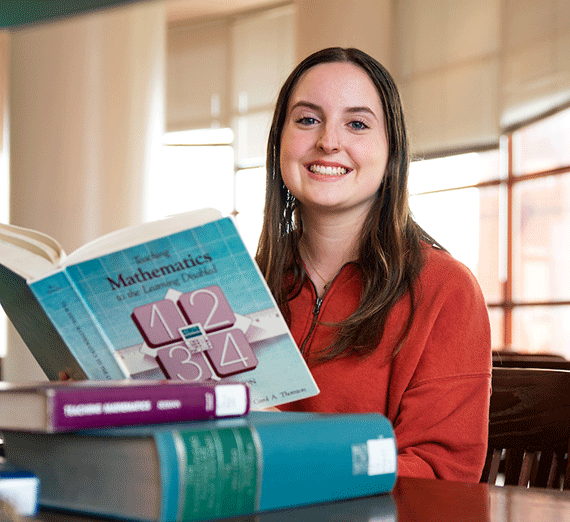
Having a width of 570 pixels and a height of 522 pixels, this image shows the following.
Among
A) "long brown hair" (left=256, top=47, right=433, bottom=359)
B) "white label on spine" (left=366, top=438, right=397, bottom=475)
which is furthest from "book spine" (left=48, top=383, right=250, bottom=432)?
"long brown hair" (left=256, top=47, right=433, bottom=359)

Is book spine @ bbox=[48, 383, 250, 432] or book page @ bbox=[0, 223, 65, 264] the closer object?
book spine @ bbox=[48, 383, 250, 432]

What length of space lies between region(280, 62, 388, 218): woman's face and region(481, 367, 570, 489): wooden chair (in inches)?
Result: 18.5

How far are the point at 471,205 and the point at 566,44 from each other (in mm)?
1816

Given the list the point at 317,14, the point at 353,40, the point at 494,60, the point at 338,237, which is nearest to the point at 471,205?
the point at 494,60

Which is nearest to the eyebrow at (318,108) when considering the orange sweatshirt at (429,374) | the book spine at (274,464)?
the orange sweatshirt at (429,374)

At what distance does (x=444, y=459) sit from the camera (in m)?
1.17

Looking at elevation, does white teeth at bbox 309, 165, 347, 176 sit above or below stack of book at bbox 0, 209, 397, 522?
above

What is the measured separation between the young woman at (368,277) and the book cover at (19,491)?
649mm

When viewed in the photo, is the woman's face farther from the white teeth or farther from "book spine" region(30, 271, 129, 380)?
"book spine" region(30, 271, 129, 380)

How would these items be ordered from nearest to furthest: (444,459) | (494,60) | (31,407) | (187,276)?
(31,407)
(187,276)
(444,459)
(494,60)

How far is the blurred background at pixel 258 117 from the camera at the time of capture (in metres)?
4.75

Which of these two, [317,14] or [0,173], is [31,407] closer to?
[317,14]

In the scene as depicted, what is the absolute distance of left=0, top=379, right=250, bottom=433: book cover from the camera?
58 cm

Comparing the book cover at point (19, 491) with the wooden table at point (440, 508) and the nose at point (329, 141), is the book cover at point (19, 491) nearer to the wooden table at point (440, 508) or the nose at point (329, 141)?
the wooden table at point (440, 508)
